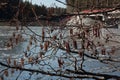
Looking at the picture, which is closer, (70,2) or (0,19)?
(0,19)

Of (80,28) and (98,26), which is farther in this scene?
(98,26)

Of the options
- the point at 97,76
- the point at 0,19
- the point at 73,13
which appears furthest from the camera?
the point at 73,13

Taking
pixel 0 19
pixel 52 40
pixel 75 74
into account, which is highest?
pixel 0 19

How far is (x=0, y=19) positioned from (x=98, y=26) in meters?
0.93

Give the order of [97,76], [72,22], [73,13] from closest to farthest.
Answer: [97,76] → [73,13] → [72,22]

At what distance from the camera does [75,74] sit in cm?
246

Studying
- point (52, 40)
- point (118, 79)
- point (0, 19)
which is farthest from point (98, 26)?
point (0, 19)

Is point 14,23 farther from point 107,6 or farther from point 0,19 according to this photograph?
point 107,6

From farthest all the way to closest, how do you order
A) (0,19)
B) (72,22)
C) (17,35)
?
(72,22)
(17,35)
(0,19)

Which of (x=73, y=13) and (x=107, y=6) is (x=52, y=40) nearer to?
(x=73, y=13)

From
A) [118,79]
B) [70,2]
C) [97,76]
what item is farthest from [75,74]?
[70,2]

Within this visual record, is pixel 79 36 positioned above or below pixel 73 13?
below

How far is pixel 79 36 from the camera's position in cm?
267

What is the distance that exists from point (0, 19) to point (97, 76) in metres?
0.77
